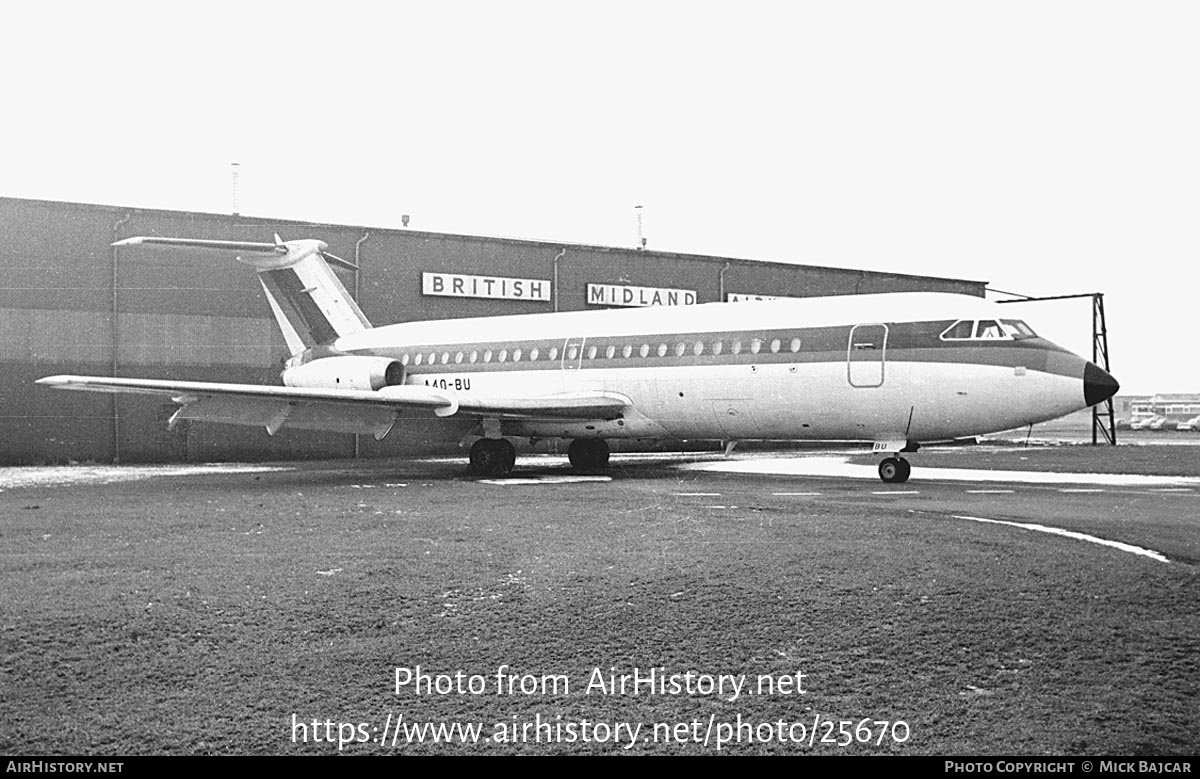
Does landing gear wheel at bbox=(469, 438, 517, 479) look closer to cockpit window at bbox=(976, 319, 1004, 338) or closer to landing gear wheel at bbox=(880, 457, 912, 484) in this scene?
landing gear wheel at bbox=(880, 457, 912, 484)

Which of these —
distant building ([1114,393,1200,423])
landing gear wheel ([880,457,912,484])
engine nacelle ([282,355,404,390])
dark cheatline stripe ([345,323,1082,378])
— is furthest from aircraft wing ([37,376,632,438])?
distant building ([1114,393,1200,423])

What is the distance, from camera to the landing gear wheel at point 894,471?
63.2 ft

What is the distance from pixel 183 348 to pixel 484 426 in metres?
11.2

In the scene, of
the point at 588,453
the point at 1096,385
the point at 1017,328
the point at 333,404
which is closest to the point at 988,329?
the point at 1017,328

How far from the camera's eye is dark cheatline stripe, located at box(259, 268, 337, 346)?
89.2 feet

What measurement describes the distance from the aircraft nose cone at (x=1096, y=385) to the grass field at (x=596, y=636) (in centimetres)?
801

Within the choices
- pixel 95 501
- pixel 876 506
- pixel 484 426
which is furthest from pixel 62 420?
pixel 876 506

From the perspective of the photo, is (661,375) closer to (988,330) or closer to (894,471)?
(894,471)

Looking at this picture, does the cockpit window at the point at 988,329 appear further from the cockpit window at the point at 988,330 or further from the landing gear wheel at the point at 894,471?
the landing gear wheel at the point at 894,471

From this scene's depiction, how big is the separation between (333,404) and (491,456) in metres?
3.61

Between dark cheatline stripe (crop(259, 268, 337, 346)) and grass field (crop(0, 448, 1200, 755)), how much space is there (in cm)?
1655

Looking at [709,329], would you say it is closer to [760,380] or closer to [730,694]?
[760,380]

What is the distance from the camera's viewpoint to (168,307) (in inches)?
1198

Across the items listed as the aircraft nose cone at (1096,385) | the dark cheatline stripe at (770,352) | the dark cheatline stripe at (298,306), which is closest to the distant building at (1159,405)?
the dark cheatline stripe at (770,352)
